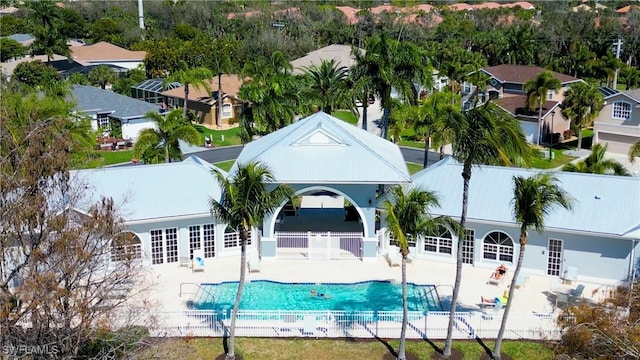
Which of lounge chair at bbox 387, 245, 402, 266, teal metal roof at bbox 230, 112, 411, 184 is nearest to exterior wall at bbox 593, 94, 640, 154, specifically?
teal metal roof at bbox 230, 112, 411, 184

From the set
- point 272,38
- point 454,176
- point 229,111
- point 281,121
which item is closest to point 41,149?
point 454,176

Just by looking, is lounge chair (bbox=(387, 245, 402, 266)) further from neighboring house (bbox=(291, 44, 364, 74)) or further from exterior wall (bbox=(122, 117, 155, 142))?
neighboring house (bbox=(291, 44, 364, 74))

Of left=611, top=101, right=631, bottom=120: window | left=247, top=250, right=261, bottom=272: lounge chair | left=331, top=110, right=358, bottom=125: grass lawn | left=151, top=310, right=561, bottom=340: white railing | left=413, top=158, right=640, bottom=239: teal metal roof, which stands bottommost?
left=151, top=310, right=561, bottom=340: white railing

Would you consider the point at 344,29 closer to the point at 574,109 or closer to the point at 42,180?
the point at 574,109

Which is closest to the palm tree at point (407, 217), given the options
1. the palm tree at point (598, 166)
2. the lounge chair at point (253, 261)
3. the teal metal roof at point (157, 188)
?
the lounge chair at point (253, 261)

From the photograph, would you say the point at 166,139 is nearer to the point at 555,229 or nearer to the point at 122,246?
the point at 122,246

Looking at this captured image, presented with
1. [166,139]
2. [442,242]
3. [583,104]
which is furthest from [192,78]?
[442,242]

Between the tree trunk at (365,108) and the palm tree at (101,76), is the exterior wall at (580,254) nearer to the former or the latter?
the tree trunk at (365,108)
